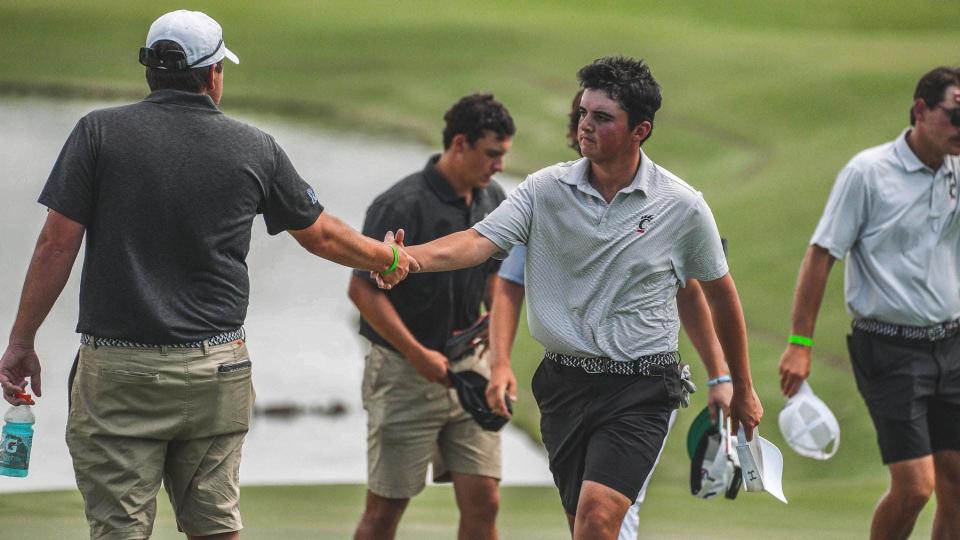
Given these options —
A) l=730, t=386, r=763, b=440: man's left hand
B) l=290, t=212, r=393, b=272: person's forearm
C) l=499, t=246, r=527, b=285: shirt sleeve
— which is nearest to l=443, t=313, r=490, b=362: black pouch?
l=499, t=246, r=527, b=285: shirt sleeve

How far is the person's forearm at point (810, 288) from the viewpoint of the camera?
5.51 metres

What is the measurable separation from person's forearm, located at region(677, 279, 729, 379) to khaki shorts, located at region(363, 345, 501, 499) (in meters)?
0.98

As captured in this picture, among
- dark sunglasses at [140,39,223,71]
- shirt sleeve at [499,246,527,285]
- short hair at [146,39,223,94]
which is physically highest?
dark sunglasses at [140,39,223,71]

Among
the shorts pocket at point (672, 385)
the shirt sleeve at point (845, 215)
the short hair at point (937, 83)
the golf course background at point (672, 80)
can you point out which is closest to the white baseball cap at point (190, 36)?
the shorts pocket at point (672, 385)

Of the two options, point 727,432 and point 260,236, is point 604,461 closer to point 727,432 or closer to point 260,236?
point 727,432

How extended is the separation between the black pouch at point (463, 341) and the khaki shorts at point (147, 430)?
61.4 inches

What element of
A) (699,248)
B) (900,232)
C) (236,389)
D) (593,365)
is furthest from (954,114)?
(236,389)

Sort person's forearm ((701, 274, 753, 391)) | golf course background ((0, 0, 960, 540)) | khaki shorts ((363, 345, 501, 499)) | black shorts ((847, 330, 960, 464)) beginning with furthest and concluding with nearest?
golf course background ((0, 0, 960, 540)), khaki shorts ((363, 345, 501, 499)), black shorts ((847, 330, 960, 464)), person's forearm ((701, 274, 753, 391))

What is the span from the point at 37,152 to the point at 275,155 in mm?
7866

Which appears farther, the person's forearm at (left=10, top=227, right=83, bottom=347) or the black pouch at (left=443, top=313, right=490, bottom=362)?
the black pouch at (left=443, top=313, right=490, bottom=362)

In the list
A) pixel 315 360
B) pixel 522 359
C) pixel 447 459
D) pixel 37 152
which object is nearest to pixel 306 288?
pixel 315 360

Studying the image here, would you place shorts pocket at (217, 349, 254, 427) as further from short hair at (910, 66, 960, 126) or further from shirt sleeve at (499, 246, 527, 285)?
short hair at (910, 66, 960, 126)

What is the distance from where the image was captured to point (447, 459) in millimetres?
5648

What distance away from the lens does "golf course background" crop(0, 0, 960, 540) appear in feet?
33.4
